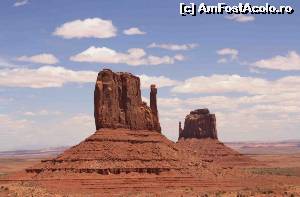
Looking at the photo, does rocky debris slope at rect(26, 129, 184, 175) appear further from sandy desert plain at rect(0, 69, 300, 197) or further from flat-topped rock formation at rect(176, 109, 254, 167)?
flat-topped rock formation at rect(176, 109, 254, 167)

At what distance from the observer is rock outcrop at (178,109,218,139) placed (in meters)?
188

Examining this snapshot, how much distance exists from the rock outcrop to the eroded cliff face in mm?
75967

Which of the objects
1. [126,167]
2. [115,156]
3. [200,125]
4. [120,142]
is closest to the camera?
[126,167]

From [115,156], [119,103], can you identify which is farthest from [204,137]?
[115,156]

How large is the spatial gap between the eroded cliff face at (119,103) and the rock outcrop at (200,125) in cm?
7597

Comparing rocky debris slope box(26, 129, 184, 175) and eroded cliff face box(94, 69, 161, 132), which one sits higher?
eroded cliff face box(94, 69, 161, 132)

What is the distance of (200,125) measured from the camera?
188 m

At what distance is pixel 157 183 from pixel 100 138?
13.0 meters

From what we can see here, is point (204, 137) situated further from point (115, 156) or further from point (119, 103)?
point (115, 156)

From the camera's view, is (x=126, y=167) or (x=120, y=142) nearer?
(x=126, y=167)

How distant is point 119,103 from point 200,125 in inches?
3217

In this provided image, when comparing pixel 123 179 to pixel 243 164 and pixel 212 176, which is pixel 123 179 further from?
pixel 243 164

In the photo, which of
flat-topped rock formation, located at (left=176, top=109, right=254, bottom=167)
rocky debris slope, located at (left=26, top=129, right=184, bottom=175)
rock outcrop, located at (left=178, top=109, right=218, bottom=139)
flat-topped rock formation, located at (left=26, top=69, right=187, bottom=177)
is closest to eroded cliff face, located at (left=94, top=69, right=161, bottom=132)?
flat-topped rock formation, located at (left=26, top=69, right=187, bottom=177)

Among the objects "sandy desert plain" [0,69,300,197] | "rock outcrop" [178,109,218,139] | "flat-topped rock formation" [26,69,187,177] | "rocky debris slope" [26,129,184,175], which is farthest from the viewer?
"rock outcrop" [178,109,218,139]
